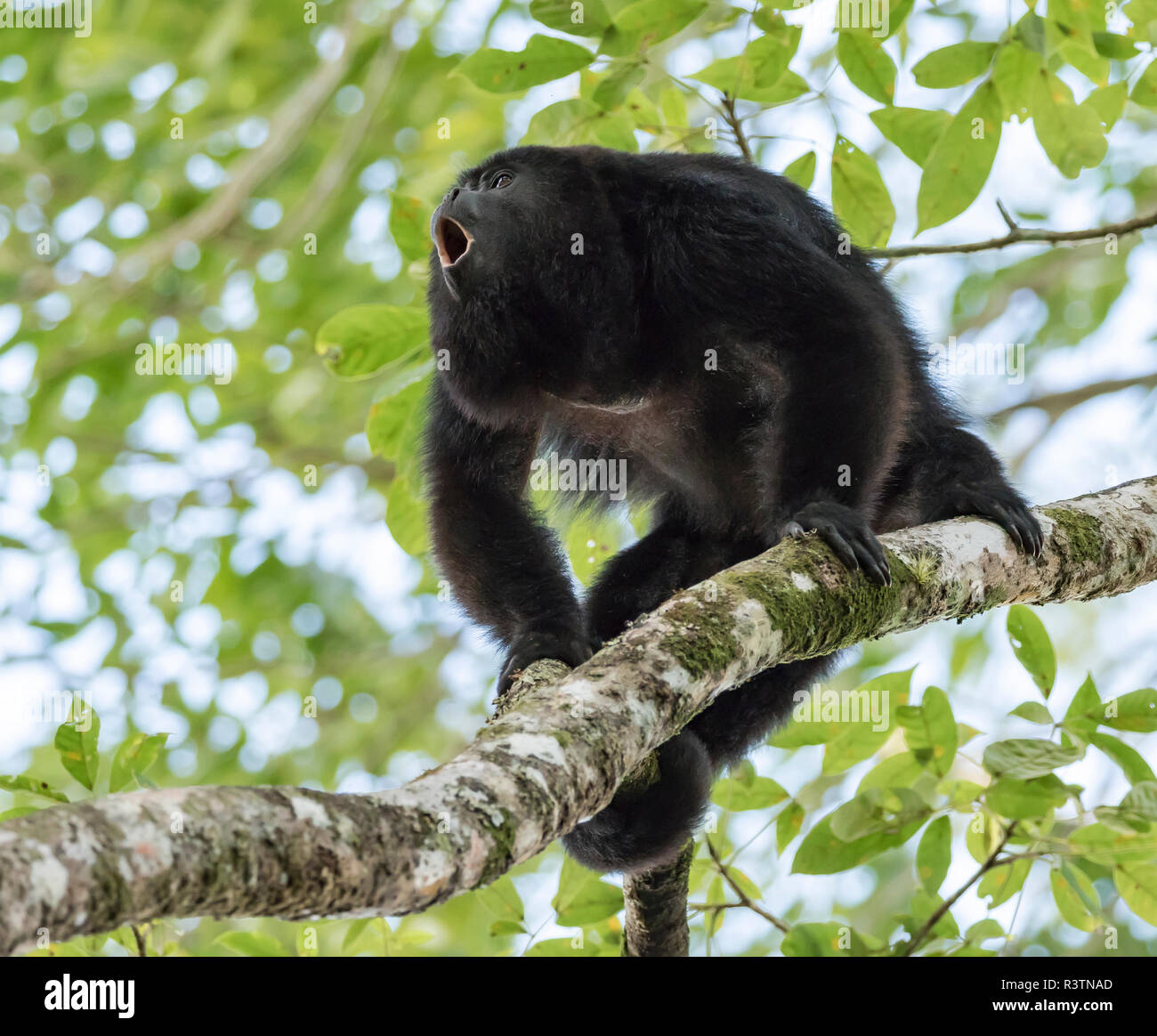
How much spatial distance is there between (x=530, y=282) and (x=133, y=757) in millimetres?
1768

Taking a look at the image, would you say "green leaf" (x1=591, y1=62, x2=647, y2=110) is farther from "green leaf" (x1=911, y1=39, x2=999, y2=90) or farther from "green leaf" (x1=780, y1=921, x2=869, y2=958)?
"green leaf" (x1=780, y1=921, x2=869, y2=958)

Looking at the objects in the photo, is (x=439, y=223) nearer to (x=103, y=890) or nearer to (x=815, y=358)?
(x=815, y=358)

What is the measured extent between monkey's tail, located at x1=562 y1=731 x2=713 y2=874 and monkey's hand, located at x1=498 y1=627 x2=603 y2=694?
1.46ft

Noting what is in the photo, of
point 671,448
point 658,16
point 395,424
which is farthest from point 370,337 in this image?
point 658,16

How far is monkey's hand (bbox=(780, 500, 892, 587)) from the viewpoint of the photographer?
8.04 ft

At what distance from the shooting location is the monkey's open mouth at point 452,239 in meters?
3.28

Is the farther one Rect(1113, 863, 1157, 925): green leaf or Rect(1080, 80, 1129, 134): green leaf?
Rect(1080, 80, 1129, 134): green leaf

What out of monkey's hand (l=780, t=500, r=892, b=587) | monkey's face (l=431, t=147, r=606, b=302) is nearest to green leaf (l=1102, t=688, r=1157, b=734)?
monkey's hand (l=780, t=500, r=892, b=587)

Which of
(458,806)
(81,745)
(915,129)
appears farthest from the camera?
(915,129)

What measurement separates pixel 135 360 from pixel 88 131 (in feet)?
4.38

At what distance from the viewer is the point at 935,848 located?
2732 millimetres

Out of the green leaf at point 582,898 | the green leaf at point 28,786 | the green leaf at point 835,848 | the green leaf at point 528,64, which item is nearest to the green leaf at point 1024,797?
the green leaf at point 835,848

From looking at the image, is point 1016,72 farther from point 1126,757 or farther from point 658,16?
point 1126,757

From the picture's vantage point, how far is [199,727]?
668 centimetres
